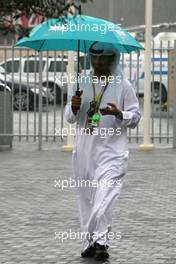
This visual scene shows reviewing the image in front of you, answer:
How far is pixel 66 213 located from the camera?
9.59m

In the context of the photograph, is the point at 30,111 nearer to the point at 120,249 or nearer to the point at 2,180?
the point at 2,180

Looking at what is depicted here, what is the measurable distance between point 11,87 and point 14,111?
52 centimetres

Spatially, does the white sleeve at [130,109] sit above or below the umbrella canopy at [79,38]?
below

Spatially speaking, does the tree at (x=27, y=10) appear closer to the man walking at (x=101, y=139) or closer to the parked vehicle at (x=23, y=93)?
the man walking at (x=101, y=139)

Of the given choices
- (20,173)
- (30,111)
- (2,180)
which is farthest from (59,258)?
(30,111)

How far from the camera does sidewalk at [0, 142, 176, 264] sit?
7.48 metres

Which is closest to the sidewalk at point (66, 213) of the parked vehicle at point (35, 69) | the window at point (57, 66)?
the parked vehicle at point (35, 69)

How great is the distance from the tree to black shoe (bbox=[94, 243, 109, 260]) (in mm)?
2870

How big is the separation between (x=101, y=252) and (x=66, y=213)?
250cm

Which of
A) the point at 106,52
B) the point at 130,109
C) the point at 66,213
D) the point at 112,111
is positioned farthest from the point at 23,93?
the point at 112,111

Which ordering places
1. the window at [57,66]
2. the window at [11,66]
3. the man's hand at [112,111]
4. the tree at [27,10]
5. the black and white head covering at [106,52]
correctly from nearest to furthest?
the tree at [27,10] < the man's hand at [112,111] < the black and white head covering at [106,52] < the window at [11,66] < the window at [57,66]

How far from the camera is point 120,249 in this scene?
766cm

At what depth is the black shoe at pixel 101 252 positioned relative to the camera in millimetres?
7121

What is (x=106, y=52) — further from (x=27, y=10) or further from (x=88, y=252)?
(x=27, y=10)
